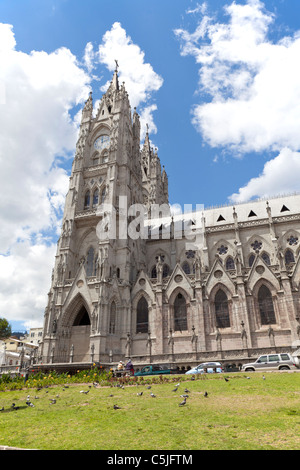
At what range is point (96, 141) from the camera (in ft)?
161

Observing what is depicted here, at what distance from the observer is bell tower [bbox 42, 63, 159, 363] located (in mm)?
34125

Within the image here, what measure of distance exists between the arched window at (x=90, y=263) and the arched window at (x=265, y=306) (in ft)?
64.9

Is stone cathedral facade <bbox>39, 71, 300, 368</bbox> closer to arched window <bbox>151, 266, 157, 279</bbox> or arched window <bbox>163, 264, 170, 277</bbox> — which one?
arched window <bbox>163, 264, 170, 277</bbox>

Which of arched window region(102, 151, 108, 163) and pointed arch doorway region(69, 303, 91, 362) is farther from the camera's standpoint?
arched window region(102, 151, 108, 163)

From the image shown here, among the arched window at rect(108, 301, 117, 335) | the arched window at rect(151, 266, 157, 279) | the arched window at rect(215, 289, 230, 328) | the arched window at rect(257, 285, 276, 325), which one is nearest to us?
the arched window at rect(257, 285, 276, 325)

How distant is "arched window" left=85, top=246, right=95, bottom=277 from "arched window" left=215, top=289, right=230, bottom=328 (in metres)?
15.4

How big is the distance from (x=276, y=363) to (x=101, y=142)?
3876 centimetres

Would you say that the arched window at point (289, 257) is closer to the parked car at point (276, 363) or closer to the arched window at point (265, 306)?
the arched window at point (265, 306)

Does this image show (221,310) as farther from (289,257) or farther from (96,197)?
(96,197)

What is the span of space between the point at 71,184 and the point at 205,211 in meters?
21.4

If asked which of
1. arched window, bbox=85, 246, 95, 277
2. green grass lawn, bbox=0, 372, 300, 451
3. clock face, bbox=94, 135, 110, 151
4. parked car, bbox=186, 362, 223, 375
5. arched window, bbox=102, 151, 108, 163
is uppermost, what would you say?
clock face, bbox=94, 135, 110, 151

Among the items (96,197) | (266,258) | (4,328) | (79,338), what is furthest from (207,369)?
(4,328)

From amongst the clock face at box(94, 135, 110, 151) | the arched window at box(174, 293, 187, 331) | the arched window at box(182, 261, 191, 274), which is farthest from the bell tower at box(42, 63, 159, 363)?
the arched window at box(182, 261, 191, 274)
